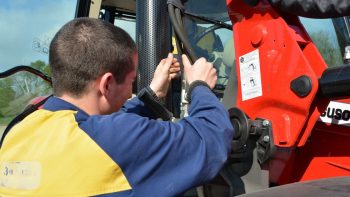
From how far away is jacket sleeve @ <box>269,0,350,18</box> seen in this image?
4.84 ft

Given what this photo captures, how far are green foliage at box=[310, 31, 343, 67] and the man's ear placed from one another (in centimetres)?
104

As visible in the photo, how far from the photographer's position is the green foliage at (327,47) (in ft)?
7.43

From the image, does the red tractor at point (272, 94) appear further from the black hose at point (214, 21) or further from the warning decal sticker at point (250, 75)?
the black hose at point (214, 21)

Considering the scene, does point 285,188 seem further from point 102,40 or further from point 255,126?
point 102,40

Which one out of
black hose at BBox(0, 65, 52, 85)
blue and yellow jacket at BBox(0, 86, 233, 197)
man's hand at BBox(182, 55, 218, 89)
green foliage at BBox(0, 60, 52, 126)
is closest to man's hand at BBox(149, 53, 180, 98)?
man's hand at BBox(182, 55, 218, 89)

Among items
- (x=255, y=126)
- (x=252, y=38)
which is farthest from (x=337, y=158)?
(x=252, y=38)

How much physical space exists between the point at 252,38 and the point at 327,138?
44 centimetres

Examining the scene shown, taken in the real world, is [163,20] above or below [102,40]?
above

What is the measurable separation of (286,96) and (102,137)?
613 mm

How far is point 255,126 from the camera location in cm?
169

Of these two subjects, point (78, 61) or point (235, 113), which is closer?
point (78, 61)

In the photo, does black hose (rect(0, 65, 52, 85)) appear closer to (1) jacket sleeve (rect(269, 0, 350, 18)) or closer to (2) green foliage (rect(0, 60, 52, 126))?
(2) green foliage (rect(0, 60, 52, 126))

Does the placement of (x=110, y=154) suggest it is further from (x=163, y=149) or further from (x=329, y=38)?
(x=329, y=38)

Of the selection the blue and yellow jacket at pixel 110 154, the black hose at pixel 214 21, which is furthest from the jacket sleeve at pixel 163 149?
the black hose at pixel 214 21
